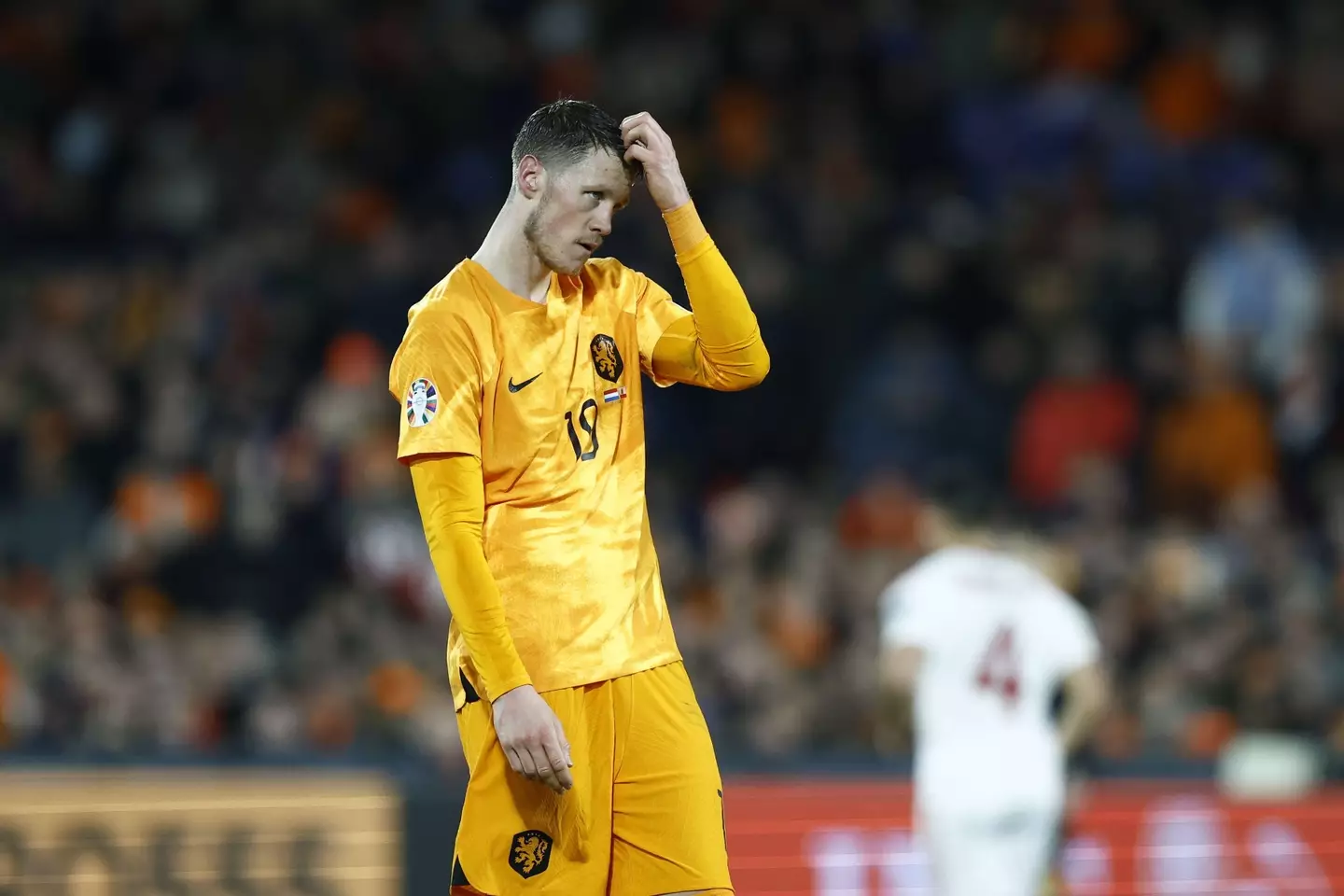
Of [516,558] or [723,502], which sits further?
[723,502]

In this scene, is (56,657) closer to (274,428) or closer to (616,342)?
(274,428)

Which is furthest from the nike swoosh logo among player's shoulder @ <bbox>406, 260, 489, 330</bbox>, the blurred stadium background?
the blurred stadium background

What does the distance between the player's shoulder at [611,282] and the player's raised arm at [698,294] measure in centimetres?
15

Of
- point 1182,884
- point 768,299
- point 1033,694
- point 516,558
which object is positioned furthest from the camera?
point 768,299

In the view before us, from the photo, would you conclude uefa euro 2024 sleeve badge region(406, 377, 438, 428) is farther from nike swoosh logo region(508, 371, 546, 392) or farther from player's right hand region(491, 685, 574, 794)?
player's right hand region(491, 685, 574, 794)

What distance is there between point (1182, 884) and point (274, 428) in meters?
5.35

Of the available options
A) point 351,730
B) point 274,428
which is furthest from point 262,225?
point 351,730

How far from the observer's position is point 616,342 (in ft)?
14.5

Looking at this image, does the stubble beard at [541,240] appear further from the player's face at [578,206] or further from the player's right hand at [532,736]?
the player's right hand at [532,736]

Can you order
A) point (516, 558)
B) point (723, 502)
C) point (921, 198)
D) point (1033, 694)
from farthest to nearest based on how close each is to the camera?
point (921, 198), point (723, 502), point (1033, 694), point (516, 558)

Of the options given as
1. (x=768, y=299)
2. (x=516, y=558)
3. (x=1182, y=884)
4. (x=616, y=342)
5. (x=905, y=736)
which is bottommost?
(x=1182, y=884)

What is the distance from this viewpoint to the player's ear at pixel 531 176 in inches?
165

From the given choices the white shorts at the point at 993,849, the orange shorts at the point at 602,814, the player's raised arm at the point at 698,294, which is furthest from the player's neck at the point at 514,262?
the white shorts at the point at 993,849

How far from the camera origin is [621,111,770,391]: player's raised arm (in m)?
4.12
